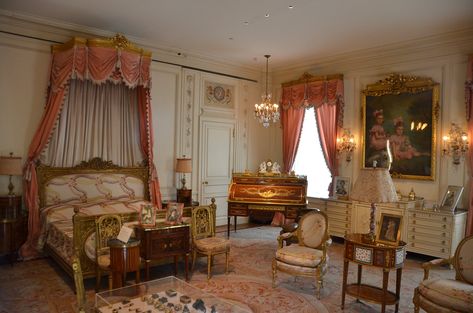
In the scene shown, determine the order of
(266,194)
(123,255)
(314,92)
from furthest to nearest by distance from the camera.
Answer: (314,92)
(266,194)
(123,255)

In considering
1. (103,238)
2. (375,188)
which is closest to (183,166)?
(103,238)

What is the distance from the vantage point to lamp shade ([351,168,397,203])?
3.65 meters

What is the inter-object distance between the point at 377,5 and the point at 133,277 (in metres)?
4.53

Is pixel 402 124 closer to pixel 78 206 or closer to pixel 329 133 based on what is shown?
pixel 329 133

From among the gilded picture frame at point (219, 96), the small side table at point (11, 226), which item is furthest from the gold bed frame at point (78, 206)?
the gilded picture frame at point (219, 96)

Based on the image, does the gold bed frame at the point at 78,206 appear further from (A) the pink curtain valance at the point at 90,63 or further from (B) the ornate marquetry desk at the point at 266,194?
(B) the ornate marquetry desk at the point at 266,194

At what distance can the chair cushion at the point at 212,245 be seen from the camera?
15.1 feet

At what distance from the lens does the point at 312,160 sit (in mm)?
7973

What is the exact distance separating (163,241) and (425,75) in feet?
16.0

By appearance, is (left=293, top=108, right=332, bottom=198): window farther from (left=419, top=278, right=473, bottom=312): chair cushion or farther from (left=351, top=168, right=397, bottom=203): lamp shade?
(left=419, top=278, right=473, bottom=312): chair cushion

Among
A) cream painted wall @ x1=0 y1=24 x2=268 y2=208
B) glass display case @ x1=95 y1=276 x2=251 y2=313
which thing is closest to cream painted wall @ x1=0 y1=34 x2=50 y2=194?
cream painted wall @ x1=0 y1=24 x2=268 y2=208

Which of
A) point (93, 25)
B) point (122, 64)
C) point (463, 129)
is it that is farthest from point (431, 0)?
point (93, 25)

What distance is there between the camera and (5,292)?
4070 mm

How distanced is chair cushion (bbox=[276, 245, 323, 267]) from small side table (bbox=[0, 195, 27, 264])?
134 inches
